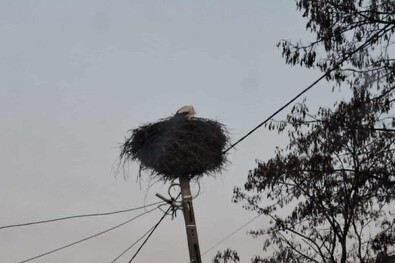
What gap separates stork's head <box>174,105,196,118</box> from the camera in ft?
30.3

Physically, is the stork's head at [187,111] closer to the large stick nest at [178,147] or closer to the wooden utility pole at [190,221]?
the large stick nest at [178,147]

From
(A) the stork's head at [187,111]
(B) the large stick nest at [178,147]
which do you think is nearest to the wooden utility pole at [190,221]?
(B) the large stick nest at [178,147]

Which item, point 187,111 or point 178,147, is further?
point 187,111

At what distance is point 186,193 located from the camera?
28.1ft

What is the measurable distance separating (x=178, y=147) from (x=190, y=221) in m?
1.03

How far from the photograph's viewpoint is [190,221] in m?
8.41

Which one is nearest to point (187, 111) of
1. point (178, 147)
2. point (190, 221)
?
point (178, 147)

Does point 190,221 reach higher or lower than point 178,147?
lower

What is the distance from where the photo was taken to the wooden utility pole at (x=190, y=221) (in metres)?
8.02

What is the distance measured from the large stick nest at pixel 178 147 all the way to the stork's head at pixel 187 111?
0.11 metres

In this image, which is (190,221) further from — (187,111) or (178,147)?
(187,111)

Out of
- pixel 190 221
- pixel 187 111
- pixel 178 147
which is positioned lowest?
pixel 190 221

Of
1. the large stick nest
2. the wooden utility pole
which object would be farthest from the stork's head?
the wooden utility pole

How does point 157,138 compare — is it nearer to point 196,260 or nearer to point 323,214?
point 196,260
